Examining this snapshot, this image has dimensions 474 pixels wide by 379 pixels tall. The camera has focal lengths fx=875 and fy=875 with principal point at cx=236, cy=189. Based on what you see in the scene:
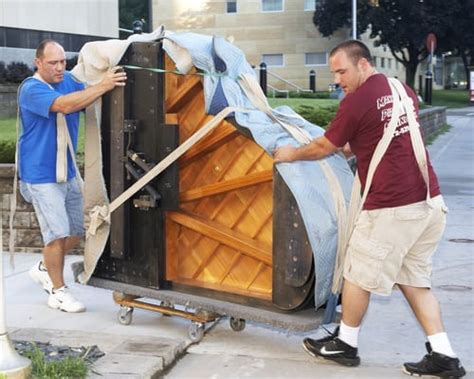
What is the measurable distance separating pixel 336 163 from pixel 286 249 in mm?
653

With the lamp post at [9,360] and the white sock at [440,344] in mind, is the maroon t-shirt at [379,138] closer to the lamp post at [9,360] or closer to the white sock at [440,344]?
the white sock at [440,344]

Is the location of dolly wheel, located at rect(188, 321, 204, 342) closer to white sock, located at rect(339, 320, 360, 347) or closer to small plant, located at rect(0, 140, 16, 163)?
white sock, located at rect(339, 320, 360, 347)

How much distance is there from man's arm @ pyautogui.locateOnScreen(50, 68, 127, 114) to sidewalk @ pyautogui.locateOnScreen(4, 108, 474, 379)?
1452mm

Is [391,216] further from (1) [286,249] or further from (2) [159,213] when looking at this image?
(2) [159,213]

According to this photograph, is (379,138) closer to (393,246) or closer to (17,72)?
(393,246)

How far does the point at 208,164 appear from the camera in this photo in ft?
18.5

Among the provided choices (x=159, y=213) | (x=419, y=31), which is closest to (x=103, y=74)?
(x=159, y=213)

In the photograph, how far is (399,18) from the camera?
156ft

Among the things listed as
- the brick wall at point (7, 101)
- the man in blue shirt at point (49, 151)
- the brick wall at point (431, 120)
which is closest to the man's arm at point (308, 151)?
the man in blue shirt at point (49, 151)

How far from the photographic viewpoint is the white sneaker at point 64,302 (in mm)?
6227

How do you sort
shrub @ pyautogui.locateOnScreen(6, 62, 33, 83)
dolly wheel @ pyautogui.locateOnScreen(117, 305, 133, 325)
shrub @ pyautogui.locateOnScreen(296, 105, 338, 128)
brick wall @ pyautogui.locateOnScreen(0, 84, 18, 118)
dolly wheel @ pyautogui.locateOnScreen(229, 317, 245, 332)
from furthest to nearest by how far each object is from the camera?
shrub @ pyautogui.locateOnScreen(6, 62, 33, 83), brick wall @ pyautogui.locateOnScreen(0, 84, 18, 118), shrub @ pyautogui.locateOnScreen(296, 105, 338, 128), dolly wheel @ pyautogui.locateOnScreen(117, 305, 133, 325), dolly wheel @ pyautogui.locateOnScreen(229, 317, 245, 332)

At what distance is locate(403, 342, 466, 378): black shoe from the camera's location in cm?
483

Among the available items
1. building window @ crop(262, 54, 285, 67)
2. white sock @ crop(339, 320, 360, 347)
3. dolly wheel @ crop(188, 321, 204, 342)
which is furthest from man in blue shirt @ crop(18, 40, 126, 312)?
building window @ crop(262, 54, 285, 67)

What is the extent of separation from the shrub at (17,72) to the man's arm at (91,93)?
15.7 m
